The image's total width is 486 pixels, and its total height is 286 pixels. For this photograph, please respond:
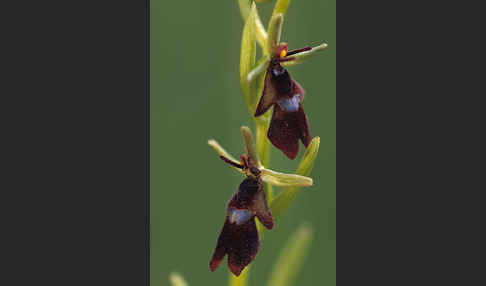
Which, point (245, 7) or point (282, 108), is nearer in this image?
point (282, 108)

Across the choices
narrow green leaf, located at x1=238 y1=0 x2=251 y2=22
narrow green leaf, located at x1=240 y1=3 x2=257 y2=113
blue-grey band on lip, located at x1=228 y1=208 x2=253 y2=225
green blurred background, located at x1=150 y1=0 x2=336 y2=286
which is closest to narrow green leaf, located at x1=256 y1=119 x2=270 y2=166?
narrow green leaf, located at x1=240 y1=3 x2=257 y2=113

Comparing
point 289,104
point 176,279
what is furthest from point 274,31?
point 176,279

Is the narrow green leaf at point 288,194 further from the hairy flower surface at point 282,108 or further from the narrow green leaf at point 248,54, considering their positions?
the narrow green leaf at point 248,54

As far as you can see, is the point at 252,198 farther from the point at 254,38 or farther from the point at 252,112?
the point at 254,38

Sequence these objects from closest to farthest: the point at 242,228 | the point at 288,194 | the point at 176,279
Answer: the point at 242,228
the point at 288,194
the point at 176,279

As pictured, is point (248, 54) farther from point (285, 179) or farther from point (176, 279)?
point (176, 279)

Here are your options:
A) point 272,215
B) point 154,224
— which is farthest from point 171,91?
point 272,215

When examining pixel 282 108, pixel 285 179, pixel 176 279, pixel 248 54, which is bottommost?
pixel 176 279
